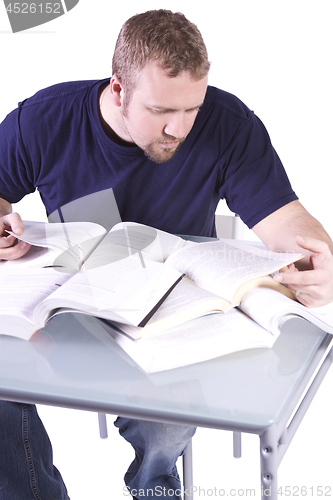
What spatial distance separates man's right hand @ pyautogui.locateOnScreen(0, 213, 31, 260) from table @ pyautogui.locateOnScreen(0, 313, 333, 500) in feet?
0.87

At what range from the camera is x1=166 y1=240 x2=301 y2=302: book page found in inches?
38.1

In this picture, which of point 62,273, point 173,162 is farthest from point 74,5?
point 62,273

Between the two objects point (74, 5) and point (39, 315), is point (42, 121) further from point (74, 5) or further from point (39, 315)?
point (74, 5)

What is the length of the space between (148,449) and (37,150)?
84 cm

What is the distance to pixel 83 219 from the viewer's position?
1540mm

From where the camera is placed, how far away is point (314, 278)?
0.98 metres

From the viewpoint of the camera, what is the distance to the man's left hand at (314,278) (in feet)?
3.19

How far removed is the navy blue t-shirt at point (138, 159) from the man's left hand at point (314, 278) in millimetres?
389

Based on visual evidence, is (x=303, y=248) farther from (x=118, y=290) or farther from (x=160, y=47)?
(x=160, y=47)

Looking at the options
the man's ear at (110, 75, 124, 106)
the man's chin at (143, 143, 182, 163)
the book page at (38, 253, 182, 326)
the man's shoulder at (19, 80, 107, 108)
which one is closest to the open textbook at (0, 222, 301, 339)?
the book page at (38, 253, 182, 326)

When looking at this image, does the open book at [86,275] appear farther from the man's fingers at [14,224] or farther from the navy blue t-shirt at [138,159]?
the navy blue t-shirt at [138,159]

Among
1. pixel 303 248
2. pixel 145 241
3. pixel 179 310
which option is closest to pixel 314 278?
pixel 303 248

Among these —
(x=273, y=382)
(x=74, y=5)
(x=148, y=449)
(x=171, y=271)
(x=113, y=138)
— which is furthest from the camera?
(x=74, y=5)

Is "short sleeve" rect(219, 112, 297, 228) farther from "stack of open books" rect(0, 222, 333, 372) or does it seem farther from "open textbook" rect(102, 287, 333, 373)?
"open textbook" rect(102, 287, 333, 373)
